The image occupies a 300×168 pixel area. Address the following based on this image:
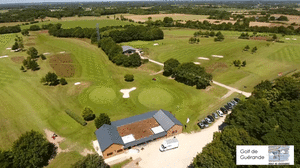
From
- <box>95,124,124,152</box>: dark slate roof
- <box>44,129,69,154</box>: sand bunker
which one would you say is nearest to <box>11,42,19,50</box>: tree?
<box>44,129,69,154</box>: sand bunker

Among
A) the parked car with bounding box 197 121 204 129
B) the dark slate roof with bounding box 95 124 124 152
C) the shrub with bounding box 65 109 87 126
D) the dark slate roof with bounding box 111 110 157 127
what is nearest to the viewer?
the dark slate roof with bounding box 95 124 124 152

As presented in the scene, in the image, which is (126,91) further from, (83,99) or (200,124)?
(200,124)

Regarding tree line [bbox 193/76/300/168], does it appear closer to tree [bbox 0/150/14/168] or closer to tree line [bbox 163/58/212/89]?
tree line [bbox 163/58/212/89]

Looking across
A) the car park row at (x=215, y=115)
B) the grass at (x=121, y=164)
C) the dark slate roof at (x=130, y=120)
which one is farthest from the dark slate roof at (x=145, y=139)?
the car park row at (x=215, y=115)

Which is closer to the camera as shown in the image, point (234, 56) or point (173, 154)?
point (173, 154)

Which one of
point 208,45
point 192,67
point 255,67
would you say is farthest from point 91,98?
point 208,45

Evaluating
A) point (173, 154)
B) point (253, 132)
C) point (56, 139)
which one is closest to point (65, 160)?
point (56, 139)

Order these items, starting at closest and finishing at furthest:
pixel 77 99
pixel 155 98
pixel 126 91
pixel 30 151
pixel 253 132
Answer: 1. pixel 30 151
2. pixel 253 132
3. pixel 77 99
4. pixel 155 98
5. pixel 126 91
